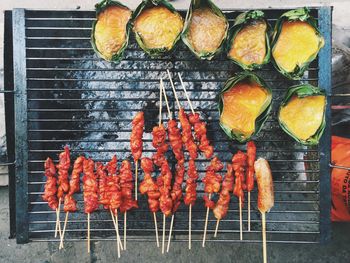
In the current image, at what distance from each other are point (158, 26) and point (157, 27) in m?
0.01

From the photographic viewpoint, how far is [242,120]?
3.71 meters

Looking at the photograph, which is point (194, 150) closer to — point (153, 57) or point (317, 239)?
point (153, 57)

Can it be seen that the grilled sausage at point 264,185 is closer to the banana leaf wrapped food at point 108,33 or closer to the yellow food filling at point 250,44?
the yellow food filling at point 250,44

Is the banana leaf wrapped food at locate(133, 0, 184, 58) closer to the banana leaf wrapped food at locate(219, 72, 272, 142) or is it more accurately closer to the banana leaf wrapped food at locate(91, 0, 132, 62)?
the banana leaf wrapped food at locate(91, 0, 132, 62)

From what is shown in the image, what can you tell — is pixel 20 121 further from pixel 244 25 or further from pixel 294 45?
pixel 294 45

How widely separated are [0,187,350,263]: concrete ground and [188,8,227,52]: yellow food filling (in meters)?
2.04

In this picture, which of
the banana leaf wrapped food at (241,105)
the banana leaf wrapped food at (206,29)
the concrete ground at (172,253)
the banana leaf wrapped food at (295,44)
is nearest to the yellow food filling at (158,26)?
the banana leaf wrapped food at (206,29)

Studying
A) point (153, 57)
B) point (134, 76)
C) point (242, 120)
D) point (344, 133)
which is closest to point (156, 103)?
point (134, 76)

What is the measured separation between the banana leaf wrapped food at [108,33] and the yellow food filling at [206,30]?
0.58 m

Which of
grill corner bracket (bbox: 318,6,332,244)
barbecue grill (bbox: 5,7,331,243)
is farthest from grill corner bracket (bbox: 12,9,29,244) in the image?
grill corner bracket (bbox: 318,6,332,244)

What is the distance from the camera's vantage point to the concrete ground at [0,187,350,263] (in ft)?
14.6

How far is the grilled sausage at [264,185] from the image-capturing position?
360cm

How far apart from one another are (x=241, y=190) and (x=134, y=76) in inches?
63.8

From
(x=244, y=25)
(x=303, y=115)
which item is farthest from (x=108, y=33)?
(x=303, y=115)
